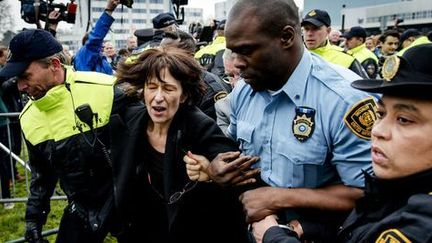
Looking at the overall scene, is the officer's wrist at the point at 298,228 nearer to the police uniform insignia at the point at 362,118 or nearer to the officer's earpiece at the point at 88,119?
the police uniform insignia at the point at 362,118

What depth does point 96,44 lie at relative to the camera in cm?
508

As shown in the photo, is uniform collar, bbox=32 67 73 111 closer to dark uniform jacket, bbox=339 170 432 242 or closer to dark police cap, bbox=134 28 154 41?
dark uniform jacket, bbox=339 170 432 242

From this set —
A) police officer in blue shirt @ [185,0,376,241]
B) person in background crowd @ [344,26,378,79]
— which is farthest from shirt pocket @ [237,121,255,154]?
person in background crowd @ [344,26,378,79]

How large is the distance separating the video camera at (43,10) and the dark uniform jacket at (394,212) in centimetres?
514

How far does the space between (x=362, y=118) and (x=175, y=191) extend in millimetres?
1178

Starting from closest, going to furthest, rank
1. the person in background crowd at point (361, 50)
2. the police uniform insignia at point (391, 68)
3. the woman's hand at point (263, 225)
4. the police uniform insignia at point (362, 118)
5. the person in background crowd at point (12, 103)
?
Answer: the police uniform insignia at point (391, 68) < the police uniform insignia at point (362, 118) < the woman's hand at point (263, 225) < the person in background crowd at point (12, 103) < the person in background crowd at point (361, 50)

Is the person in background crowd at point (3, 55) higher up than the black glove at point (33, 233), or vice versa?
the person in background crowd at point (3, 55)

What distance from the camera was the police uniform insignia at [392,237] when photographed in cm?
120

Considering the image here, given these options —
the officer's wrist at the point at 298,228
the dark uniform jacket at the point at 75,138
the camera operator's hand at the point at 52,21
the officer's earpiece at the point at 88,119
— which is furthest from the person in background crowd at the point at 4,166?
the officer's wrist at the point at 298,228

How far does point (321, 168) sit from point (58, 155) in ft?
6.16

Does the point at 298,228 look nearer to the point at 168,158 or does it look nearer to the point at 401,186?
the point at 401,186

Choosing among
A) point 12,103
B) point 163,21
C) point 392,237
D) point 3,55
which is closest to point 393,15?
point 163,21

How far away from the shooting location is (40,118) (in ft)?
9.67

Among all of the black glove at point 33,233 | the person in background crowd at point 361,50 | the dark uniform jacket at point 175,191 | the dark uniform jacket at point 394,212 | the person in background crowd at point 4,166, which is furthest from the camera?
the person in background crowd at point 361,50
